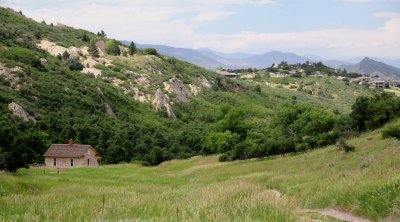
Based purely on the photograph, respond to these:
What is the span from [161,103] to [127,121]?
20330mm

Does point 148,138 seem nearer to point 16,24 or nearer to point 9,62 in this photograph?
point 9,62

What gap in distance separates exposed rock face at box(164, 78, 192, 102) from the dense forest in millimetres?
3703

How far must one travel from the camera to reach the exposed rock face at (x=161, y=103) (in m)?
122

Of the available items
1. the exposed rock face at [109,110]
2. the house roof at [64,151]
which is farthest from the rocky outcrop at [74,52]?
the house roof at [64,151]

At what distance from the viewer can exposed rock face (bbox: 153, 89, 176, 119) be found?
122 metres

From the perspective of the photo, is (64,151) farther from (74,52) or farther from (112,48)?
(112,48)

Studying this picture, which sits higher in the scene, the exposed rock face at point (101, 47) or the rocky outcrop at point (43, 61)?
the exposed rock face at point (101, 47)

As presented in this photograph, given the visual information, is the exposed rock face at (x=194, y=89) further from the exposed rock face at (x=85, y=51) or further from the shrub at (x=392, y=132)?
the shrub at (x=392, y=132)

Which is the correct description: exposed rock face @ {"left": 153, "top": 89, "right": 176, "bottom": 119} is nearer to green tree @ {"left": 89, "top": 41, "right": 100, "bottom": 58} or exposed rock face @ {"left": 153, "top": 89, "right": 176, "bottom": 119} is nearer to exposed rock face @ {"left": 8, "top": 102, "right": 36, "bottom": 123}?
green tree @ {"left": 89, "top": 41, "right": 100, "bottom": 58}

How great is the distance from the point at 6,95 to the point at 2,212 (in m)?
77.7

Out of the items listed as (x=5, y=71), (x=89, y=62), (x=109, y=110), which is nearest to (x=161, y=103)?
(x=109, y=110)

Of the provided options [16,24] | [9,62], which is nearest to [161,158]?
[9,62]

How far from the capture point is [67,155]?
76562 millimetres

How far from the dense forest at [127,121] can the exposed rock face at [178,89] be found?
3703 millimetres
